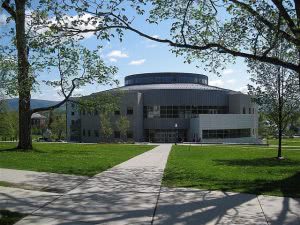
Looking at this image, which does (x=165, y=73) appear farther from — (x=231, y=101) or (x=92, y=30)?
(x=92, y=30)

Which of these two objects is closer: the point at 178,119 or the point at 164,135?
the point at 178,119

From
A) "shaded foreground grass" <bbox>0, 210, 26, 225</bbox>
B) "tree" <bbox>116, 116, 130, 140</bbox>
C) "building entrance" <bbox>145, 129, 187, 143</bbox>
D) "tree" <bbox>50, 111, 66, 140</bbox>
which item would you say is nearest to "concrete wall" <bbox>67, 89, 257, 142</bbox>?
"building entrance" <bbox>145, 129, 187, 143</bbox>

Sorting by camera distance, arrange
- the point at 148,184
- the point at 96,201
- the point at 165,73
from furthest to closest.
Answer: the point at 165,73 < the point at 148,184 < the point at 96,201

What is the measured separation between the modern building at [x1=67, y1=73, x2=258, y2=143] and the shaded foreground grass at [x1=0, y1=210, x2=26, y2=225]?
74.4 meters

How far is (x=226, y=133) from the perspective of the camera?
8725 cm

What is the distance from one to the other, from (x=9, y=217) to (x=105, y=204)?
2.17 metres

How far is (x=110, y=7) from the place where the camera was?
588 inches

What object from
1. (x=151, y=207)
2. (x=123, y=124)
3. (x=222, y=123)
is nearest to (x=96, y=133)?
(x=123, y=124)

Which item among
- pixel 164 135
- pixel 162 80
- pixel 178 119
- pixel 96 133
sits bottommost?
pixel 164 135

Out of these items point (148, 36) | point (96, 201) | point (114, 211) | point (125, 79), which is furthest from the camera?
point (125, 79)

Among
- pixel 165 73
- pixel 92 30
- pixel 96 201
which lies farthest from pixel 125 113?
pixel 96 201

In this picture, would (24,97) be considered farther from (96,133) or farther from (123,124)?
(96,133)

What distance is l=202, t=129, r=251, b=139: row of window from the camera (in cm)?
8400

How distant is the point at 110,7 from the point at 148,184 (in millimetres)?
6124
